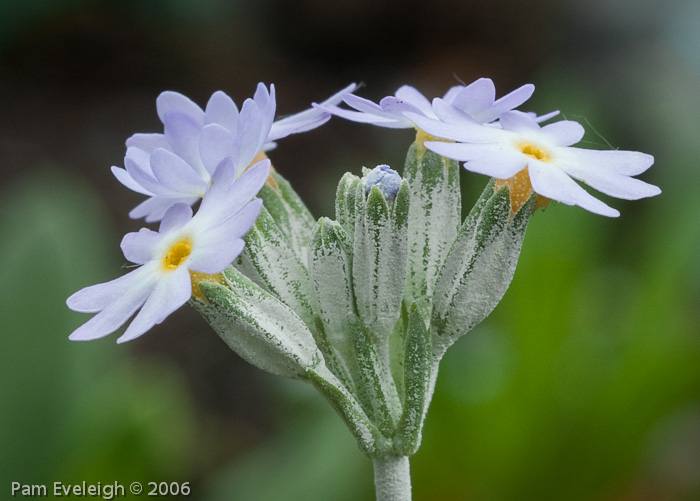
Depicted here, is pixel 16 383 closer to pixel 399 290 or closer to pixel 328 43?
pixel 399 290

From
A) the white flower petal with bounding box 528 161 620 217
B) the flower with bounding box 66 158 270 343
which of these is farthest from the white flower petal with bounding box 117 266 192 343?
the white flower petal with bounding box 528 161 620 217

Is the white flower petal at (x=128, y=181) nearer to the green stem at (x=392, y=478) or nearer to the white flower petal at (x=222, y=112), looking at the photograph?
the white flower petal at (x=222, y=112)

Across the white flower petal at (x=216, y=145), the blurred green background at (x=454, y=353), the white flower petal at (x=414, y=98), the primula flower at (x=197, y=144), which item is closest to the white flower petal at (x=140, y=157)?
the primula flower at (x=197, y=144)

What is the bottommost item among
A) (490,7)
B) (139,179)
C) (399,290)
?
(399,290)

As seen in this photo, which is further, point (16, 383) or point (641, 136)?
point (641, 136)

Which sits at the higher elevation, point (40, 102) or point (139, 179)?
point (40, 102)

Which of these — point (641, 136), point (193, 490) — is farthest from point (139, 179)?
point (641, 136)

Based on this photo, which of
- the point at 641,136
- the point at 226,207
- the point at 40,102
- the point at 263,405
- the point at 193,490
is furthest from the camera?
the point at 40,102

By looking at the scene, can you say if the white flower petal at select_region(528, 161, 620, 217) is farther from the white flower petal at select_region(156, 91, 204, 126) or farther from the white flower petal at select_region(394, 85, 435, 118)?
the white flower petal at select_region(156, 91, 204, 126)
